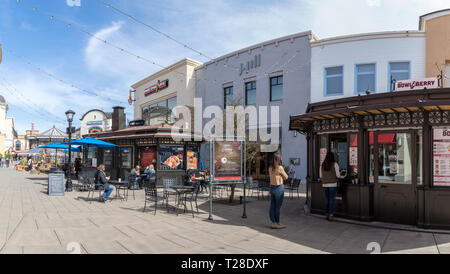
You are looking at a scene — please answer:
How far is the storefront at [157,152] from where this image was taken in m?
15.5

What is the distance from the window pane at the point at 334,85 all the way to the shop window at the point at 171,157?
9014mm

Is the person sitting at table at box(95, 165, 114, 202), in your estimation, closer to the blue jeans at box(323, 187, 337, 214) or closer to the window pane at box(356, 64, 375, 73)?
the blue jeans at box(323, 187, 337, 214)

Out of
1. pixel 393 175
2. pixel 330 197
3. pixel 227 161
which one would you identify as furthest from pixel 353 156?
pixel 227 161

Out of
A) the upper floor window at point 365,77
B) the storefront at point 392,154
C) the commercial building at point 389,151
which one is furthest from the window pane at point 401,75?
the storefront at point 392,154

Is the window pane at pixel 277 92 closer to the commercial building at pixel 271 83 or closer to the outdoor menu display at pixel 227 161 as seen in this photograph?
the commercial building at pixel 271 83

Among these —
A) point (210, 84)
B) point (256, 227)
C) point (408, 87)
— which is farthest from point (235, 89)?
point (256, 227)

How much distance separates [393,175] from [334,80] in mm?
11036

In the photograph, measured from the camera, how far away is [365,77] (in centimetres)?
1645

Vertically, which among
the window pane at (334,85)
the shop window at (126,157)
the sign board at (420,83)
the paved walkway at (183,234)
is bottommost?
the paved walkway at (183,234)

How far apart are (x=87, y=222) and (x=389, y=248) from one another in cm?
638

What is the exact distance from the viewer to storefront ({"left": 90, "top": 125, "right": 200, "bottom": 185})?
15.5 m

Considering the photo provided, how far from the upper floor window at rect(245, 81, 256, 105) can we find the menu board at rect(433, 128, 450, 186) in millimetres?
14598

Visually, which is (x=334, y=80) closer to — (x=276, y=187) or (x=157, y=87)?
(x=276, y=187)
